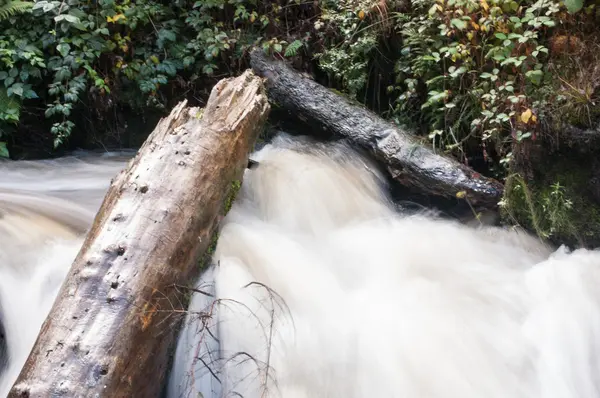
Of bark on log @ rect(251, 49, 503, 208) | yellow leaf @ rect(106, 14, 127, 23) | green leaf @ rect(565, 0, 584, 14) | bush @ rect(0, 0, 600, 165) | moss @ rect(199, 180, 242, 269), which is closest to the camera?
moss @ rect(199, 180, 242, 269)

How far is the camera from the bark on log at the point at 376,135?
3.55 meters

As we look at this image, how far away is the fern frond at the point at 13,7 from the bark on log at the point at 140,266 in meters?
2.15

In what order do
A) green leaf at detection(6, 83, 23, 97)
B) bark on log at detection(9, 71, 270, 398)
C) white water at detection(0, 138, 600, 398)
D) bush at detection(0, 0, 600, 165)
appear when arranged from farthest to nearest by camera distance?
green leaf at detection(6, 83, 23, 97) < bush at detection(0, 0, 600, 165) < white water at detection(0, 138, 600, 398) < bark on log at detection(9, 71, 270, 398)

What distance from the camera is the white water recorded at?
8.02 feet

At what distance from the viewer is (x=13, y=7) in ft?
14.4

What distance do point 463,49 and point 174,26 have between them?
2.63 meters

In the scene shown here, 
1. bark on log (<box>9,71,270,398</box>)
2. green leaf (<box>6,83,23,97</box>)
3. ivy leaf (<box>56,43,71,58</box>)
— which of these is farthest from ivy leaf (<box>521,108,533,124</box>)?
green leaf (<box>6,83,23,97</box>)

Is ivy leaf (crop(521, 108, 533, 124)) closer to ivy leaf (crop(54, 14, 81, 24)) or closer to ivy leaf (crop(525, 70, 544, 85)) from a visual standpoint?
ivy leaf (crop(525, 70, 544, 85))

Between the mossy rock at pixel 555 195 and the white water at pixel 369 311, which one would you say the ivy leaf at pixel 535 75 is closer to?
the mossy rock at pixel 555 195

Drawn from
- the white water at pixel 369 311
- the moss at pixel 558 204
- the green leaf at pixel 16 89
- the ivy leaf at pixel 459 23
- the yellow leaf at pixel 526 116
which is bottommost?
the white water at pixel 369 311

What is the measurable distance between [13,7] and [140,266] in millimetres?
3211

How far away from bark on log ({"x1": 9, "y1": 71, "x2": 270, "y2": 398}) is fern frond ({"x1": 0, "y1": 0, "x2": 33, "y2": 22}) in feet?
7.05

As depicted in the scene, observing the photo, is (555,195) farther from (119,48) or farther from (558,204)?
(119,48)

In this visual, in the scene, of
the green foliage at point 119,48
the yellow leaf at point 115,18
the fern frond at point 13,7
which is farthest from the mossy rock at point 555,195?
A: the fern frond at point 13,7
